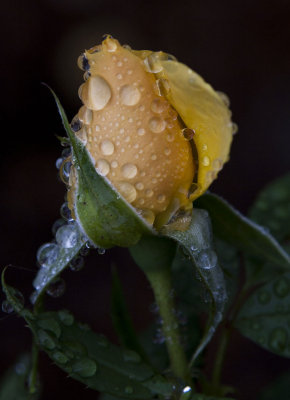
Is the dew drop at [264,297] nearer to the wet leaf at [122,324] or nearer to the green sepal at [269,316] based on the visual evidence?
the green sepal at [269,316]

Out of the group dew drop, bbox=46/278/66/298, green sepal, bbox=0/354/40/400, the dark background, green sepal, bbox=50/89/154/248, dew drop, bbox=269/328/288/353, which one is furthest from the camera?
the dark background

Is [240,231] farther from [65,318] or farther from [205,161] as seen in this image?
[65,318]

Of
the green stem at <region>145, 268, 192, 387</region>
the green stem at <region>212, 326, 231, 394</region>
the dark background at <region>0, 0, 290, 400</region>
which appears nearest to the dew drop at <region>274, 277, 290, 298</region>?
the green stem at <region>212, 326, 231, 394</region>

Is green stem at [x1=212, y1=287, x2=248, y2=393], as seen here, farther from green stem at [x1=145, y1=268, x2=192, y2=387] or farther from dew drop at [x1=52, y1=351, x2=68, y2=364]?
dew drop at [x1=52, y1=351, x2=68, y2=364]

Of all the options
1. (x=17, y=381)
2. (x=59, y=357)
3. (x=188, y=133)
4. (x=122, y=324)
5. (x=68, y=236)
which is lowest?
(x=17, y=381)

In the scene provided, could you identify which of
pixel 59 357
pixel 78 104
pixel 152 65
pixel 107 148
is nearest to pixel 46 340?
pixel 59 357

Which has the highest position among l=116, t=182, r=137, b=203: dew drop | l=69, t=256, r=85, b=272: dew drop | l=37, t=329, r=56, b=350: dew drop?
l=116, t=182, r=137, b=203: dew drop
